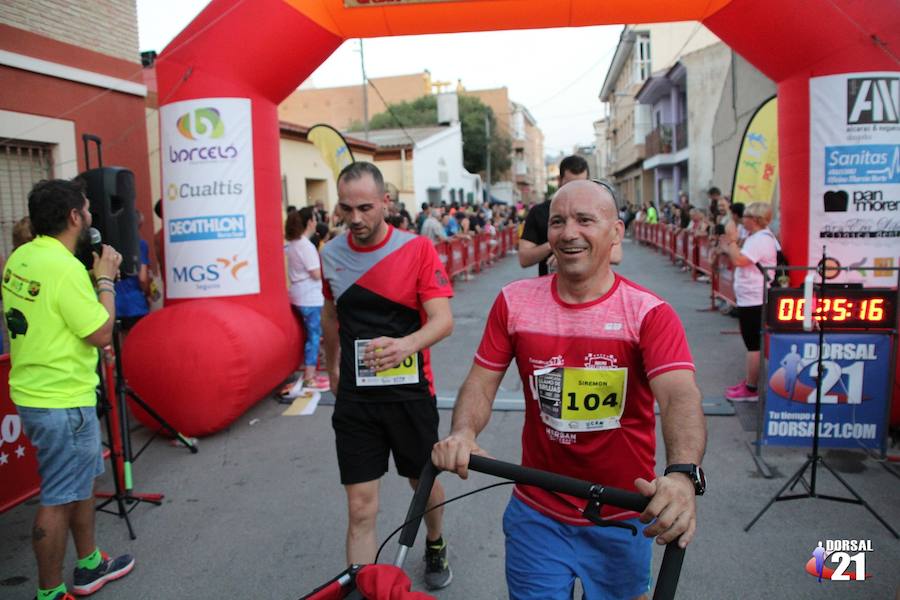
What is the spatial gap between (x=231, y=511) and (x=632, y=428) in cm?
326

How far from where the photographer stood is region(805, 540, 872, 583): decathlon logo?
349 centimetres

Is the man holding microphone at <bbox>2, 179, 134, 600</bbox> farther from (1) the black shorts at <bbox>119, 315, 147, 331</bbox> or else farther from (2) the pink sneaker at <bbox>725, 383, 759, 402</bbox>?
(2) the pink sneaker at <bbox>725, 383, 759, 402</bbox>

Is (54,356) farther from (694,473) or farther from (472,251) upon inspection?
(472,251)

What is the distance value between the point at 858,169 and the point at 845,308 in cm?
128

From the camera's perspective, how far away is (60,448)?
10.6 feet

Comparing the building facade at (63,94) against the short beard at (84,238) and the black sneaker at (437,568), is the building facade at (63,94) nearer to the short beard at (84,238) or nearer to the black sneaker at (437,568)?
the short beard at (84,238)

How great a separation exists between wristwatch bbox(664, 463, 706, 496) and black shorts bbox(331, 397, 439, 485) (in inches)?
66.1

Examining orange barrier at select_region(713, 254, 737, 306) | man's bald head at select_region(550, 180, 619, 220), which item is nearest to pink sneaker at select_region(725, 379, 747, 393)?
orange barrier at select_region(713, 254, 737, 306)

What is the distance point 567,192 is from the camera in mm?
2178

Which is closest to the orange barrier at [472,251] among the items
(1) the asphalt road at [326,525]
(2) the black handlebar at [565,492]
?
(1) the asphalt road at [326,525]

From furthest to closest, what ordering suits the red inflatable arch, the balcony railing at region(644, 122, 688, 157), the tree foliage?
the tree foliage, the balcony railing at region(644, 122, 688, 157), the red inflatable arch

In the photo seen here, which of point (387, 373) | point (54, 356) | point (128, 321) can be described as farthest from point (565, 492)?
point (128, 321)

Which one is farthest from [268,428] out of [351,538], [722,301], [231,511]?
[722,301]

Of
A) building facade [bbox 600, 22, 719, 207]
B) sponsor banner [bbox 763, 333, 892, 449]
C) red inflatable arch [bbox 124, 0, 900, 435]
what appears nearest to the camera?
sponsor banner [bbox 763, 333, 892, 449]
